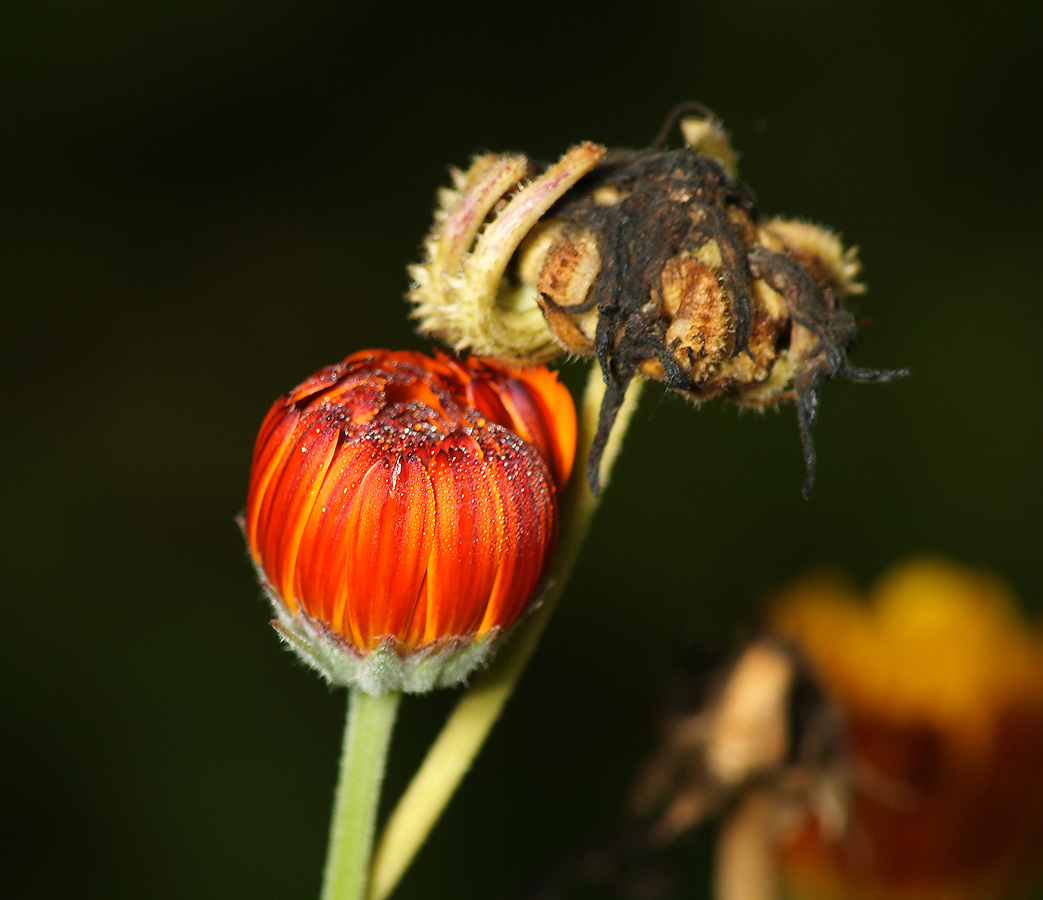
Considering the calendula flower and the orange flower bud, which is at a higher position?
the orange flower bud

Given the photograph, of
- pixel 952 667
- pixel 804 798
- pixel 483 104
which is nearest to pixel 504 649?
pixel 804 798

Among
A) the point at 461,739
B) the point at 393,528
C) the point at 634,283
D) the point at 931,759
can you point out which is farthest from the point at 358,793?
the point at 931,759

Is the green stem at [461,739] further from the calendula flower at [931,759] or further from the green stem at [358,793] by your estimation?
the calendula flower at [931,759]

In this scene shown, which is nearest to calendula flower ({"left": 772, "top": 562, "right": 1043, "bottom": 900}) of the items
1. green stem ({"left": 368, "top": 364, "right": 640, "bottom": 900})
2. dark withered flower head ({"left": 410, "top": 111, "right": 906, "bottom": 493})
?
green stem ({"left": 368, "top": 364, "right": 640, "bottom": 900})

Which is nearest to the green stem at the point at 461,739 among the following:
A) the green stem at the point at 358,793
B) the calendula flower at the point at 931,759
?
the green stem at the point at 358,793

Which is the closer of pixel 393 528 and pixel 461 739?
pixel 393 528

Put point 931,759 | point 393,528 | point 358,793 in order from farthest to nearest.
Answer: point 931,759, point 358,793, point 393,528

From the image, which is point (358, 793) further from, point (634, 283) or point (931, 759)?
point (931, 759)

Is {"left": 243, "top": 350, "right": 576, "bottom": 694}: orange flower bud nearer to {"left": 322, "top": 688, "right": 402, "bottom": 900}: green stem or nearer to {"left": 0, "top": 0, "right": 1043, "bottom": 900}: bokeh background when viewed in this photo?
{"left": 322, "top": 688, "right": 402, "bottom": 900}: green stem
